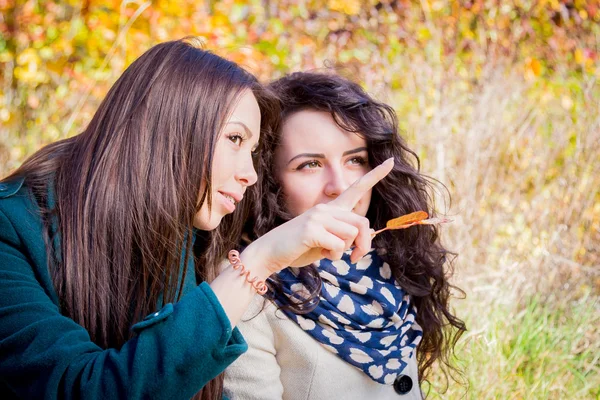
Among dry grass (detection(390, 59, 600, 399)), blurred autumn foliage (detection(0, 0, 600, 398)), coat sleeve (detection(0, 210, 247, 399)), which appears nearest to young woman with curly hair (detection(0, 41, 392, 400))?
coat sleeve (detection(0, 210, 247, 399))

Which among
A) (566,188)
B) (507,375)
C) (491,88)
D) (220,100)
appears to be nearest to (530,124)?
(491,88)

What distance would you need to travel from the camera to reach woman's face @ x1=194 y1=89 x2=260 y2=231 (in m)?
1.71

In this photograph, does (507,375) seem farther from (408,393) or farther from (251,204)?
(251,204)

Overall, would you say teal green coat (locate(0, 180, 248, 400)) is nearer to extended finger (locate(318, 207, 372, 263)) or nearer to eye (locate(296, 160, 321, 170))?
Result: extended finger (locate(318, 207, 372, 263))

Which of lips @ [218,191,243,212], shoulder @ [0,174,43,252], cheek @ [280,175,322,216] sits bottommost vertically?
cheek @ [280,175,322,216]

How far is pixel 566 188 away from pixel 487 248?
1.83 ft

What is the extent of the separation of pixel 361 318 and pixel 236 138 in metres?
0.74

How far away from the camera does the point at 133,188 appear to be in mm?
1619

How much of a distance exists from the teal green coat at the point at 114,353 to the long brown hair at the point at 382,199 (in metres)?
0.68

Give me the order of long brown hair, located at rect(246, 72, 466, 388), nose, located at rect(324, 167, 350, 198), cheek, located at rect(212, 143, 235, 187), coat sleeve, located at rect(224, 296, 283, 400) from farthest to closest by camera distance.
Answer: long brown hair, located at rect(246, 72, 466, 388) < nose, located at rect(324, 167, 350, 198) < coat sleeve, located at rect(224, 296, 283, 400) < cheek, located at rect(212, 143, 235, 187)

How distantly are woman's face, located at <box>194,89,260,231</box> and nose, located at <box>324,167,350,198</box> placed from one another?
32 cm

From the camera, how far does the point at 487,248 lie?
11.4 feet

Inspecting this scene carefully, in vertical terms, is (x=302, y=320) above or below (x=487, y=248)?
above

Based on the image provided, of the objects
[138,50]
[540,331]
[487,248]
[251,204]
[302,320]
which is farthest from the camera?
[138,50]
